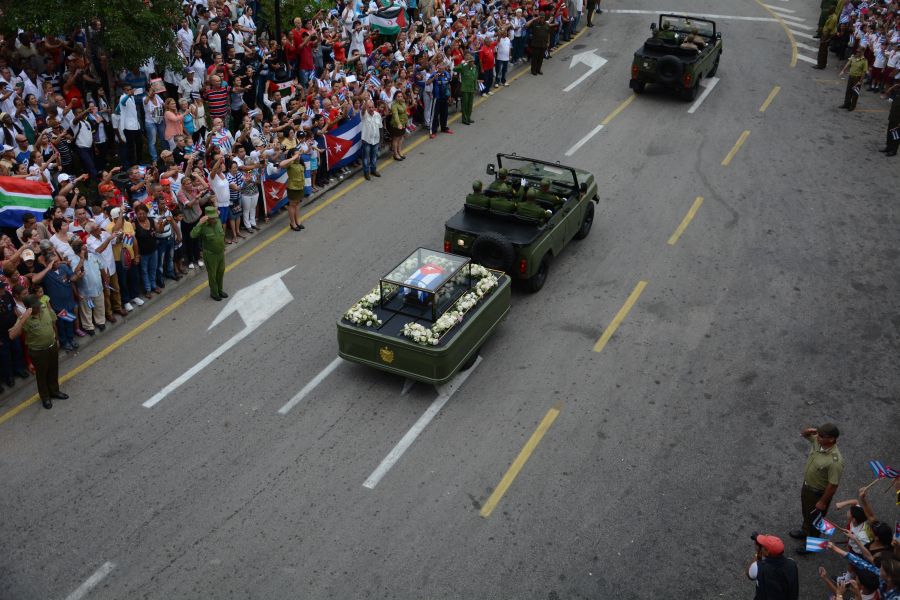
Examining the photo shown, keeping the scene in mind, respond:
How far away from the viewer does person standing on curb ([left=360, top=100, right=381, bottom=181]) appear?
61.3ft

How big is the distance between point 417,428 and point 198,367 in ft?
11.4

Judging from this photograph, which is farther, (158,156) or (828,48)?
(828,48)

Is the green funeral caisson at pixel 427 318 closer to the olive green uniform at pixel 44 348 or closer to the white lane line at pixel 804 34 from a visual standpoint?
the olive green uniform at pixel 44 348

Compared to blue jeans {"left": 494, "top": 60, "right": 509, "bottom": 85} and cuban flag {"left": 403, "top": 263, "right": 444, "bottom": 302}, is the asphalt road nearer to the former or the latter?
cuban flag {"left": 403, "top": 263, "right": 444, "bottom": 302}

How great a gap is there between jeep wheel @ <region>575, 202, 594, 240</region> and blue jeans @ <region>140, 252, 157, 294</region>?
7.57m

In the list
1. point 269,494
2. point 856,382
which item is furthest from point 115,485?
point 856,382

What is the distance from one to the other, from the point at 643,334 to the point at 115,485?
26.5 feet

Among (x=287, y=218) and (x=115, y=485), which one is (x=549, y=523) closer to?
(x=115, y=485)

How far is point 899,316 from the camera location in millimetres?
15039

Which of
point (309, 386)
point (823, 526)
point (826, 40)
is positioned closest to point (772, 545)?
point (823, 526)

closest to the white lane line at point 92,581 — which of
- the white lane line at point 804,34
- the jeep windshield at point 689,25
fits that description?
Result: the jeep windshield at point 689,25

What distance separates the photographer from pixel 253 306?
47.8 feet

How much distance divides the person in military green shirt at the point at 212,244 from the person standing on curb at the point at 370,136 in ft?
17.0

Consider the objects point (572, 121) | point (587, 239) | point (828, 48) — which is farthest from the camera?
point (828, 48)
